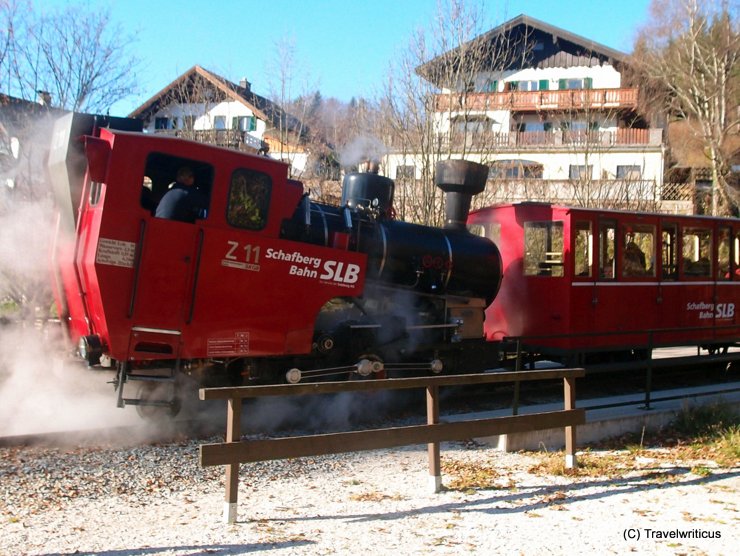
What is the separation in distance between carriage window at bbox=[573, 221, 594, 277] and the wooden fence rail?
391 cm

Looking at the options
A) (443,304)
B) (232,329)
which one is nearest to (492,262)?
(443,304)

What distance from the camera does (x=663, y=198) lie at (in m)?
28.6

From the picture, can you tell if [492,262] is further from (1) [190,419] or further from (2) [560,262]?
(1) [190,419]

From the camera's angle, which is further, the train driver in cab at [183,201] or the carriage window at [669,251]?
the carriage window at [669,251]

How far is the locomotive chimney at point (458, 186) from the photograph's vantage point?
10.0m

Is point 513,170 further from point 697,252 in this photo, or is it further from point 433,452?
point 433,452

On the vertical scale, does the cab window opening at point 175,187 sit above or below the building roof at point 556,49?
below

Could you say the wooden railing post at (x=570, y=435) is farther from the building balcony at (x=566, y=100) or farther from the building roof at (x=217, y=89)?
the building balcony at (x=566, y=100)

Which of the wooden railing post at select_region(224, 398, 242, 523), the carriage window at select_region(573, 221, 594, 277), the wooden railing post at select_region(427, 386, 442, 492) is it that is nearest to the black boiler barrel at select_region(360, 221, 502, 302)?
the carriage window at select_region(573, 221, 594, 277)

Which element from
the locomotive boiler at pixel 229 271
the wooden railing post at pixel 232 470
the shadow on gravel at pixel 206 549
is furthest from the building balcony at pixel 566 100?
the shadow on gravel at pixel 206 549

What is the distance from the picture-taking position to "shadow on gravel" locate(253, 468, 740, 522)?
5.29 meters

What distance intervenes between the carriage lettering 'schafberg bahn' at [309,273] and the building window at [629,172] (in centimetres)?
1513

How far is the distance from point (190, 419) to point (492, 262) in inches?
187

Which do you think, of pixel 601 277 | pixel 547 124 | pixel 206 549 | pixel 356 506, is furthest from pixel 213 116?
pixel 206 549
